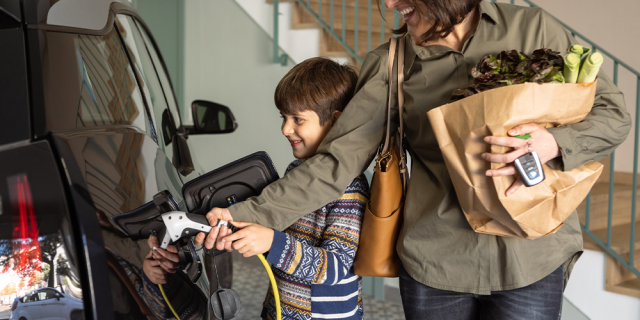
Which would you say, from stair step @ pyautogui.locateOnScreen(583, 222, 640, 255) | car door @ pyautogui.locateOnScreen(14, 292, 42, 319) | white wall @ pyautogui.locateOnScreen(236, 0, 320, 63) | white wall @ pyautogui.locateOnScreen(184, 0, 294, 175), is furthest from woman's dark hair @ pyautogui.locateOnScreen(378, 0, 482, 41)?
white wall @ pyautogui.locateOnScreen(184, 0, 294, 175)

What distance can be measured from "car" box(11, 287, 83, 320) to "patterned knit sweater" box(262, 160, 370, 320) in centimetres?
46

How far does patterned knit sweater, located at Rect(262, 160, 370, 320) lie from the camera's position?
1.12 meters

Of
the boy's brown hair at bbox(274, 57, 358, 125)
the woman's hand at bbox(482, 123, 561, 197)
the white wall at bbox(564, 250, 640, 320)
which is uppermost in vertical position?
the boy's brown hair at bbox(274, 57, 358, 125)

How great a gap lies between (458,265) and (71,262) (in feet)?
2.51

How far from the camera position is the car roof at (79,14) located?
0.95 meters

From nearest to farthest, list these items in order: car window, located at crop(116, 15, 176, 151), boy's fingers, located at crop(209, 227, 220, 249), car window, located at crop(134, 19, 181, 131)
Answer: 1. boy's fingers, located at crop(209, 227, 220, 249)
2. car window, located at crop(116, 15, 176, 151)
3. car window, located at crop(134, 19, 181, 131)

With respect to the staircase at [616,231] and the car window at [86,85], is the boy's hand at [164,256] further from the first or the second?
the staircase at [616,231]

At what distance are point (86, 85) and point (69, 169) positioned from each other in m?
0.26

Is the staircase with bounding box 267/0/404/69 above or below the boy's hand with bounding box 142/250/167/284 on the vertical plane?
above

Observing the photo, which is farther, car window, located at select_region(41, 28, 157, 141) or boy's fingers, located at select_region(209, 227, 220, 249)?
boy's fingers, located at select_region(209, 227, 220, 249)

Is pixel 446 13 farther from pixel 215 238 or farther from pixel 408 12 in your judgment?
pixel 215 238

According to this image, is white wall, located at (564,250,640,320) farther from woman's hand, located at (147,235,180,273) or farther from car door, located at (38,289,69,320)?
car door, located at (38,289,69,320)

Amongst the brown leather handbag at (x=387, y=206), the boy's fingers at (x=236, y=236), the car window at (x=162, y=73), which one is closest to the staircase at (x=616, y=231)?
the brown leather handbag at (x=387, y=206)

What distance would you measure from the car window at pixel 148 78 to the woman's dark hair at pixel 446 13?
790 millimetres
